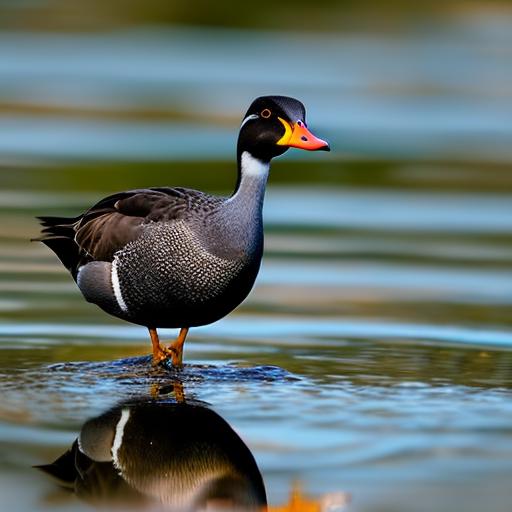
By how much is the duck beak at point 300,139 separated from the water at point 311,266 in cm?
134

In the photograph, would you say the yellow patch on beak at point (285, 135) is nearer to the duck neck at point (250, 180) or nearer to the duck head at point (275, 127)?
the duck head at point (275, 127)

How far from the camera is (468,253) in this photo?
546 inches

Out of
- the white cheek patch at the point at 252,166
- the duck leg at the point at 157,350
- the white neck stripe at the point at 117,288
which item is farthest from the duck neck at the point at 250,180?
the duck leg at the point at 157,350

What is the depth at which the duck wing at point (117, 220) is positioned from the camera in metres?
10.3

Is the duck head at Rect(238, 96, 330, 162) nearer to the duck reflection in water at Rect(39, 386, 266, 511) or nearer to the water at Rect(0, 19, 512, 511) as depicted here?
the water at Rect(0, 19, 512, 511)

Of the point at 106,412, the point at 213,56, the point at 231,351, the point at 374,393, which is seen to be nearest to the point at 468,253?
the point at 231,351

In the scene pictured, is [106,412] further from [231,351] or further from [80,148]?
[80,148]

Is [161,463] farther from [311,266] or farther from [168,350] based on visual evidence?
[311,266]

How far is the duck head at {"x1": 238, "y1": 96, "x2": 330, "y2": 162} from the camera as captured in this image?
9.96 metres

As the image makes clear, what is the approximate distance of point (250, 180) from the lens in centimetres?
1009

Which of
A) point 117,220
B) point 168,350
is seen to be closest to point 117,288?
point 117,220

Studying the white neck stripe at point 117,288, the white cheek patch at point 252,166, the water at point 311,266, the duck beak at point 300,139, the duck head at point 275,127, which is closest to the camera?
the water at point 311,266

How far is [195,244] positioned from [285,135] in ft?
2.91

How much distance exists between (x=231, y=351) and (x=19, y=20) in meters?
19.0
